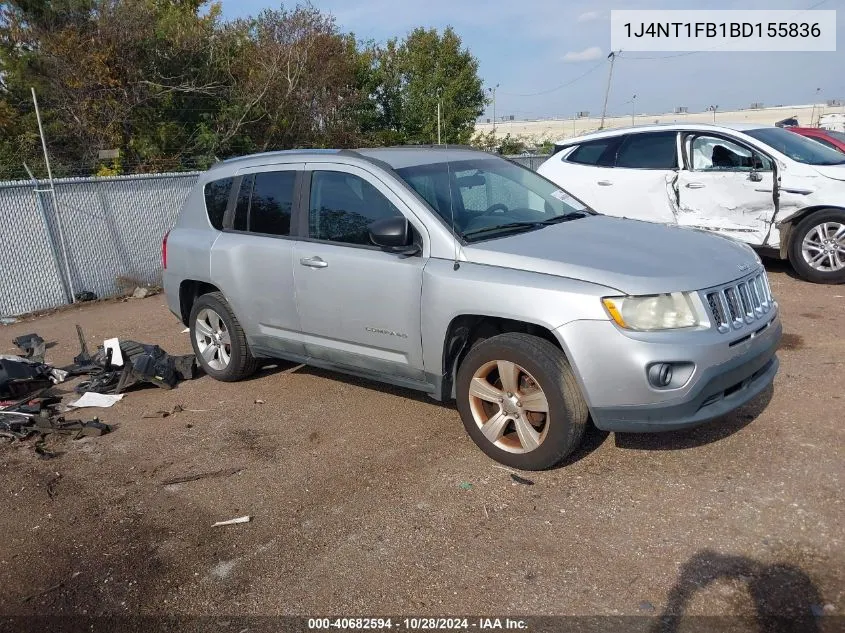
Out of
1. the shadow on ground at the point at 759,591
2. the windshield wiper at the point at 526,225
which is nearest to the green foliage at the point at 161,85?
the windshield wiper at the point at 526,225

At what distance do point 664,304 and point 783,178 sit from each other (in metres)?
5.45

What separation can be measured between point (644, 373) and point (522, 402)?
2.40ft

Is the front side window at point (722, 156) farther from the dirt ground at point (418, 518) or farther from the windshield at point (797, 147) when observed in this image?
the dirt ground at point (418, 518)

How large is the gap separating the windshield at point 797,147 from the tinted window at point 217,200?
616 cm

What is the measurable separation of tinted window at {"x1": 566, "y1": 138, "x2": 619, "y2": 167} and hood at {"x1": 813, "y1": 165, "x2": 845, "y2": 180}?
2438 mm

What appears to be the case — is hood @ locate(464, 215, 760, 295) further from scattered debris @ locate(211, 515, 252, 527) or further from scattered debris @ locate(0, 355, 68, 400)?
scattered debris @ locate(0, 355, 68, 400)

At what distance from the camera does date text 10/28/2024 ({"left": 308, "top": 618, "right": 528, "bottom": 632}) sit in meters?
2.86

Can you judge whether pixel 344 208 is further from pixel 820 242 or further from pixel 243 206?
pixel 820 242

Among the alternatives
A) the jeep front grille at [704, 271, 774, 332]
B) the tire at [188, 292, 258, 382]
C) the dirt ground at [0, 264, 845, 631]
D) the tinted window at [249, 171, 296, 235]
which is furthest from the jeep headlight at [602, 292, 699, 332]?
the tire at [188, 292, 258, 382]

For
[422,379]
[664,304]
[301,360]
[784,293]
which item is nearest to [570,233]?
[664,304]

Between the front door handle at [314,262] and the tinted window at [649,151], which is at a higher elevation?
the tinted window at [649,151]

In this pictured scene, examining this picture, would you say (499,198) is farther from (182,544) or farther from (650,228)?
(182,544)

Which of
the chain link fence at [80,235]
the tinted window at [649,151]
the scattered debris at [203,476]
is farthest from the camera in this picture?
the chain link fence at [80,235]

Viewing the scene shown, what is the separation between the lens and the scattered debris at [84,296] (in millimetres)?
10127
